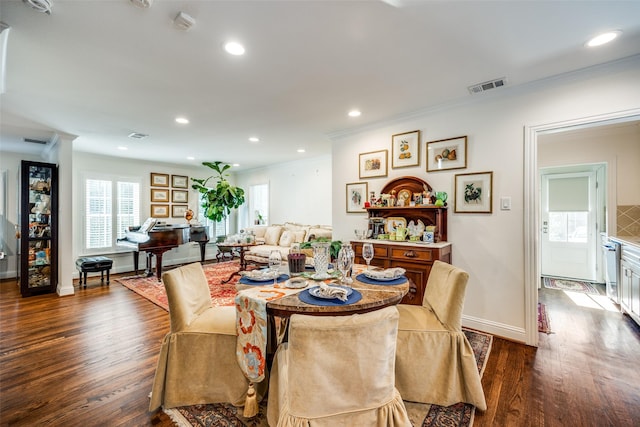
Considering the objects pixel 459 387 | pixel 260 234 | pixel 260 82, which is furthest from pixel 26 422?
pixel 260 234

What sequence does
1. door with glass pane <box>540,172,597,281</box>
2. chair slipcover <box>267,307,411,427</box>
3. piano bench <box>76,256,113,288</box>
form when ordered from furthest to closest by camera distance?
door with glass pane <box>540,172,597,281</box>, piano bench <box>76,256,113,288</box>, chair slipcover <box>267,307,411,427</box>

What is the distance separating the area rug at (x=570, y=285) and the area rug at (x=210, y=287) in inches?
204

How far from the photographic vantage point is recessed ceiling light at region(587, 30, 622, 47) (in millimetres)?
1905

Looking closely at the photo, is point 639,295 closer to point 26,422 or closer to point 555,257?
point 555,257

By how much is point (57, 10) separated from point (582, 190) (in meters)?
7.11

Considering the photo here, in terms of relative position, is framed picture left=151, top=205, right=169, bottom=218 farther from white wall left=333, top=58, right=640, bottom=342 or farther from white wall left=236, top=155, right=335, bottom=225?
white wall left=333, top=58, right=640, bottom=342

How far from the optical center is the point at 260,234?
664cm

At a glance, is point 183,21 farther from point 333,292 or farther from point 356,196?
point 356,196

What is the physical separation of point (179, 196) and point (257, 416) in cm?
639

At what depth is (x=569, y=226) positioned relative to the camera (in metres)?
4.98

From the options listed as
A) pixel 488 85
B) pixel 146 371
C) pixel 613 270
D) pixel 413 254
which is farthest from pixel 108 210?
pixel 613 270

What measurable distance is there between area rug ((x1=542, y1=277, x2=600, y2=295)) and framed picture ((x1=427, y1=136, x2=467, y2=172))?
3.13 metres

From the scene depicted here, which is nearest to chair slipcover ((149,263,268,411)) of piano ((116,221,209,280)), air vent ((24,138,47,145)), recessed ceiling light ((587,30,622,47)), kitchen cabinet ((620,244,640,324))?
recessed ceiling light ((587,30,622,47))

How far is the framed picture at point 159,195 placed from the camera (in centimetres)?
645
